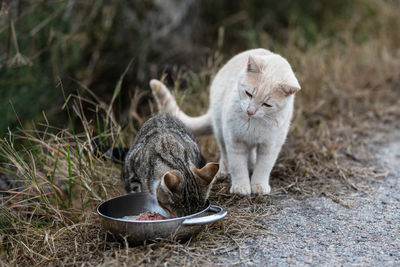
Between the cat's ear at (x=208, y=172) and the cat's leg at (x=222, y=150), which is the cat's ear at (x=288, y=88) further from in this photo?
the cat's leg at (x=222, y=150)

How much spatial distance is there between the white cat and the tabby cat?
12.3 inches

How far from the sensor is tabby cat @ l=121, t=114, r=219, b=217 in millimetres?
2521

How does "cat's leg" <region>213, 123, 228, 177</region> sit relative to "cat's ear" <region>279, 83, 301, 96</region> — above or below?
below

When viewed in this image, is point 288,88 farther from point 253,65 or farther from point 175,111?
point 175,111

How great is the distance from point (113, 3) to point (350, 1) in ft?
14.2

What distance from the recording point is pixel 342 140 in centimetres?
425

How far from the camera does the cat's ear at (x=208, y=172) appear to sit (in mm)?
2568

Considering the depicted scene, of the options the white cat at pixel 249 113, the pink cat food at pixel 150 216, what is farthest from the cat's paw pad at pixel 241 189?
the pink cat food at pixel 150 216

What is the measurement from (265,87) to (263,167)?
0.70 meters

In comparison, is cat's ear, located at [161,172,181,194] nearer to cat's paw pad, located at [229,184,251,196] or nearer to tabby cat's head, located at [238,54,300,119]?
tabby cat's head, located at [238,54,300,119]

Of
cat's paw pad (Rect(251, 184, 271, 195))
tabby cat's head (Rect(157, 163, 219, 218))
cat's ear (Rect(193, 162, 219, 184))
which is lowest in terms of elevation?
cat's paw pad (Rect(251, 184, 271, 195))

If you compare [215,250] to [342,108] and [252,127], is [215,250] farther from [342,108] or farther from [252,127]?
[342,108]

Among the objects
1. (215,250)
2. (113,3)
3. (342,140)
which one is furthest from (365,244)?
(113,3)

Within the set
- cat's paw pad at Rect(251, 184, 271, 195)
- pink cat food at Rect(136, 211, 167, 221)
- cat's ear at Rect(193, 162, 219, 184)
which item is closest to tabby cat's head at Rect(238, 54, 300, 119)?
cat's ear at Rect(193, 162, 219, 184)
